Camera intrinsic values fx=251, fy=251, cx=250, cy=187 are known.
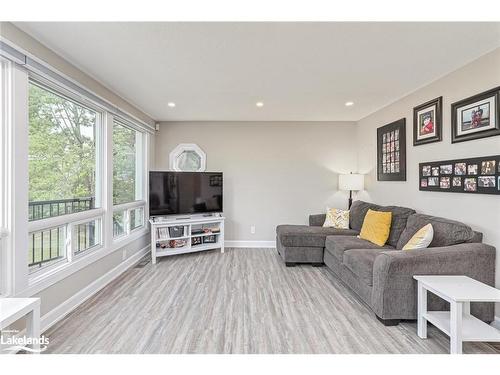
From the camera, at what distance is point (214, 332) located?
2066mm

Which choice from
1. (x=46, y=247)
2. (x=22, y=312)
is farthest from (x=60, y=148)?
(x=22, y=312)

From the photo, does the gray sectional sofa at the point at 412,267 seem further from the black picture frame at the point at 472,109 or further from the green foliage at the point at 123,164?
the green foliage at the point at 123,164

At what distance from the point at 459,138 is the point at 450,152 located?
184 millimetres

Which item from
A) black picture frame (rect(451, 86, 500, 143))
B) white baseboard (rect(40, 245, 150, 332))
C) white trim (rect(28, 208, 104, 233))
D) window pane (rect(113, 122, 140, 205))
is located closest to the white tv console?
white baseboard (rect(40, 245, 150, 332))

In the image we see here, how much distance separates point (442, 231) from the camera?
243 centimetres

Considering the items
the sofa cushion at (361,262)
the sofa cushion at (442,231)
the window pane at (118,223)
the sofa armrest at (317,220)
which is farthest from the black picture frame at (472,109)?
the window pane at (118,223)

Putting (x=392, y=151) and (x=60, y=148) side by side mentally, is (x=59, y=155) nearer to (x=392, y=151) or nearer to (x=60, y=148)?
(x=60, y=148)

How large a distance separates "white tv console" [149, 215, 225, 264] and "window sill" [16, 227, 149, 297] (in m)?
0.68
